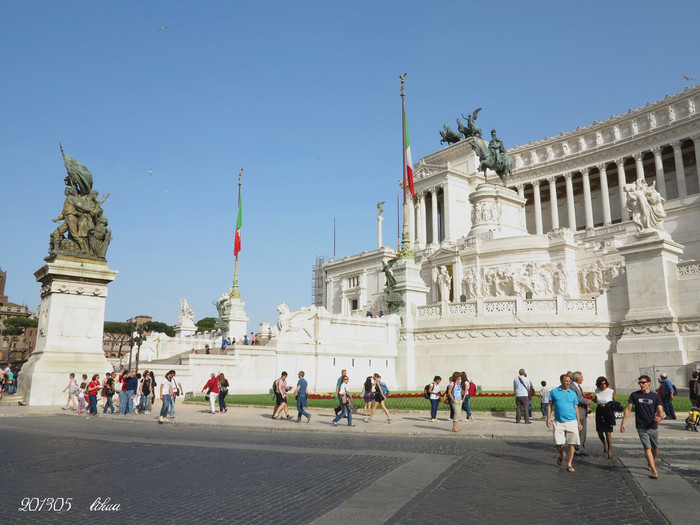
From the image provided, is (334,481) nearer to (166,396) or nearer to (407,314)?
(166,396)

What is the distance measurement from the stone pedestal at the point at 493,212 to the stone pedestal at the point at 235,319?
20.7 m

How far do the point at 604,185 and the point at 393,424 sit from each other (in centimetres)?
6615

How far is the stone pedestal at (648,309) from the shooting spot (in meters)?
23.5

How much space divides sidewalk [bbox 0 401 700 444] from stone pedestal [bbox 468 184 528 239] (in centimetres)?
3199

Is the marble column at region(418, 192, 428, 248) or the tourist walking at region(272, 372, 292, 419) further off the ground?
the marble column at region(418, 192, 428, 248)

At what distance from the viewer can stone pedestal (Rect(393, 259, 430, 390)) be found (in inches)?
1206

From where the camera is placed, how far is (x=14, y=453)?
33.8 feet

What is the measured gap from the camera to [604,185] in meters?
73.2

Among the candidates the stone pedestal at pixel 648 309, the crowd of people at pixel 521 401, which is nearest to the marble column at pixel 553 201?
the stone pedestal at pixel 648 309

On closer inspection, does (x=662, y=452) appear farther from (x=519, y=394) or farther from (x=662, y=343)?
(x=662, y=343)

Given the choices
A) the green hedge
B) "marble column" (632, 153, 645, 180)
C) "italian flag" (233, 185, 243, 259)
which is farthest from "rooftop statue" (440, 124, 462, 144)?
the green hedge

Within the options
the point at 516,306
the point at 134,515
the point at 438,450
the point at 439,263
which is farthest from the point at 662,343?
the point at 439,263

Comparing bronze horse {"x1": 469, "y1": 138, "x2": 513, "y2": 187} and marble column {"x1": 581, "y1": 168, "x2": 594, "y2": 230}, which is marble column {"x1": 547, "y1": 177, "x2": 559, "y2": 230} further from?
bronze horse {"x1": 469, "y1": 138, "x2": 513, "y2": 187}

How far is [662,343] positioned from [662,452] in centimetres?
1339
